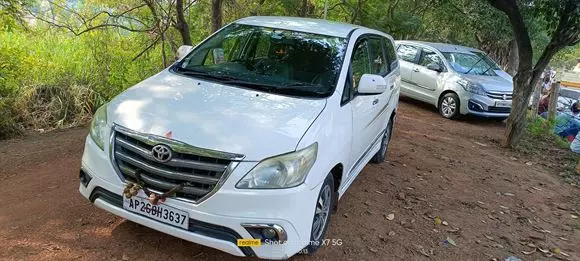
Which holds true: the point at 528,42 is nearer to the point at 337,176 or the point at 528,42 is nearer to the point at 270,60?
the point at 270,60

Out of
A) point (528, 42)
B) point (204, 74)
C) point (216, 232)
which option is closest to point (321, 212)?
point (216, 232)

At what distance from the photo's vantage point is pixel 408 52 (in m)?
11.6

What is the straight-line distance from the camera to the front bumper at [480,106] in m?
9.95

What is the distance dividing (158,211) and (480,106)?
8.89m

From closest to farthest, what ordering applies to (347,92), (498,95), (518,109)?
(347,92) → (518,109) → (498,95)

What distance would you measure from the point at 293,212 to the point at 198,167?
2.07 ft

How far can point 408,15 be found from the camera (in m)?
15.7

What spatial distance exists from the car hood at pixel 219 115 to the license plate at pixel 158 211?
0.43 meters

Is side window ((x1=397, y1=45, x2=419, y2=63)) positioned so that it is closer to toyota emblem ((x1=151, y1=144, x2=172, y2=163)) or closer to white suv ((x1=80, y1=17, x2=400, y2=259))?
white suv ((x1=80, y1=17, x2=400, y2=259))

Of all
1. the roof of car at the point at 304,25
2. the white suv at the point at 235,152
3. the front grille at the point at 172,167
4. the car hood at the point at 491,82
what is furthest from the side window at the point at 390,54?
the car hood at the point at 491,82

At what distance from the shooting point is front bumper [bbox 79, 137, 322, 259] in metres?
2.60

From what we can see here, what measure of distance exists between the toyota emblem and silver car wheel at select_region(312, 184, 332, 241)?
104cm

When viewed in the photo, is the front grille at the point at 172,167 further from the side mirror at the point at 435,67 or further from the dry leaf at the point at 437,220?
the side mirror at the point at 435,67

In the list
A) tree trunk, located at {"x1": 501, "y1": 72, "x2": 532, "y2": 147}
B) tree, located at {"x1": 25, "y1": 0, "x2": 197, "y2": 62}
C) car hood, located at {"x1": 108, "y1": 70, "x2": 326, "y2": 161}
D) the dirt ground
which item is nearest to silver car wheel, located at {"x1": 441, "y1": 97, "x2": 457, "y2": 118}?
tree trunk, located at {"x1": 501, "y1": 72, "x2": 532, "y2": 147}
